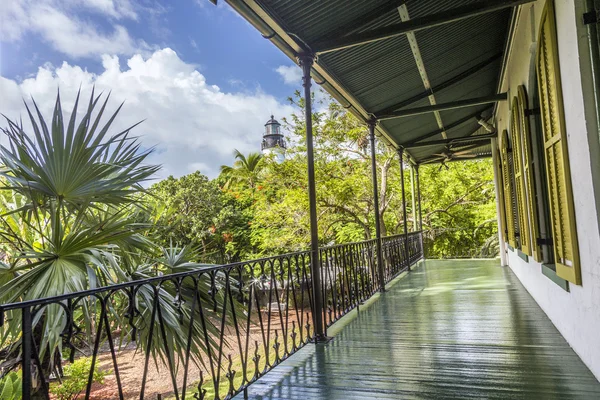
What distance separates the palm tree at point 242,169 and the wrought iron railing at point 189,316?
10223 millimetres

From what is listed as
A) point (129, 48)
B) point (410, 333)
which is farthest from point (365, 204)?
point (129, 48)

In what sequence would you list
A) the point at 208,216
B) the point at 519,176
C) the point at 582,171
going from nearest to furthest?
the point at 582,171 < the point at 519,176 < the point at 208,216

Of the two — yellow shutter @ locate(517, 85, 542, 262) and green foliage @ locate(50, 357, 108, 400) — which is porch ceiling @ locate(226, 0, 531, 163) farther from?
green foliage @ locate(50, 357, 108, 400)

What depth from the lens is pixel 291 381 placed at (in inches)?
99.3

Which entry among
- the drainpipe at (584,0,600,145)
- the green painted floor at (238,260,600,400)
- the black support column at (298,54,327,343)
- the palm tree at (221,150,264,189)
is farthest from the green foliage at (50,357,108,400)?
the palm tree at (221,150,264,189)

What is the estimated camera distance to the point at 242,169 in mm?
19062

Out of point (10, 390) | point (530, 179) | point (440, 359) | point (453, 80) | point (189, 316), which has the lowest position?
point (10, 390)

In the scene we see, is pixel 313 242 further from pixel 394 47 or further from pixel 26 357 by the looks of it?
pixel 26 357

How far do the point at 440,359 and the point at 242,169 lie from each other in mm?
16979

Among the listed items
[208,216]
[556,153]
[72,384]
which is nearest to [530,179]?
[556,153]

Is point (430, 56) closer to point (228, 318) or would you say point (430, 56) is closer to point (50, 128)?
point (228, 318)

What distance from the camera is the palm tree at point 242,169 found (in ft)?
60.0


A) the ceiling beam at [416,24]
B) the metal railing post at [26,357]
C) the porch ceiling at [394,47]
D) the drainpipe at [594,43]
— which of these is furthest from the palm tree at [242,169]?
the metal railing post at [26,357]

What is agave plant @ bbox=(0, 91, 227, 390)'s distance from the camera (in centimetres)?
220
